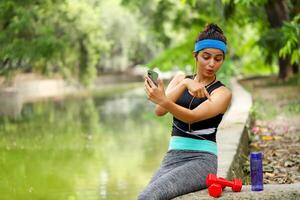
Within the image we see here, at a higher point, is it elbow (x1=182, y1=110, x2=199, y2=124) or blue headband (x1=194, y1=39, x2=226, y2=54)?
blue headband (x1=194, y1=39, x2=226, y2=54)

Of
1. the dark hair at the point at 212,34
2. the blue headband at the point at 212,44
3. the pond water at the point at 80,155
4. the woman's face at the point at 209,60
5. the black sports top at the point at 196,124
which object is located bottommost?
the pond water at the point at 80,155

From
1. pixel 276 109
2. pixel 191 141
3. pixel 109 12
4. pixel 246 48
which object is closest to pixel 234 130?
pixel 191 141

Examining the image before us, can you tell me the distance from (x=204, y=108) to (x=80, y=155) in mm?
9483

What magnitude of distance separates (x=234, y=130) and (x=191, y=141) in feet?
12.2

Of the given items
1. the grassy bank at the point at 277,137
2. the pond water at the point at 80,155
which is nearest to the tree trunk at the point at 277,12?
the grassy bank at the point at 277,137

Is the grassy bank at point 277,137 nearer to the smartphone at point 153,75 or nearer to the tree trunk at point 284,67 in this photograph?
the smartphone at point 153,75

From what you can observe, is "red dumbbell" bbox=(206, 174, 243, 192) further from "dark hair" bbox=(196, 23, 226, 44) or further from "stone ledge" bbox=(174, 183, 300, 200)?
"dark hair" bbox=(196, 23, 226, 44)

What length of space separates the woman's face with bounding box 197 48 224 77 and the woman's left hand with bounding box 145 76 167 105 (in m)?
0.54

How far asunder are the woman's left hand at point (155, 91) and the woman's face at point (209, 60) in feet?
1.78

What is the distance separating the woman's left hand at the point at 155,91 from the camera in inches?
144

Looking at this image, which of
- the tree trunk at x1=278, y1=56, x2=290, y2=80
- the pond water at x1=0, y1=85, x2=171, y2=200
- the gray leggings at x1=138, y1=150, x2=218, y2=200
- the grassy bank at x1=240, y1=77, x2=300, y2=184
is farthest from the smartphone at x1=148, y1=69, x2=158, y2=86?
the tree trunk at x1=278, y1=56, x2=290, y2=80

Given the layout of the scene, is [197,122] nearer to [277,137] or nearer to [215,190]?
[215,190]

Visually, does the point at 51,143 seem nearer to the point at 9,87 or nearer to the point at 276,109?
the point at 276,109

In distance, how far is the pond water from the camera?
31.7 ft
